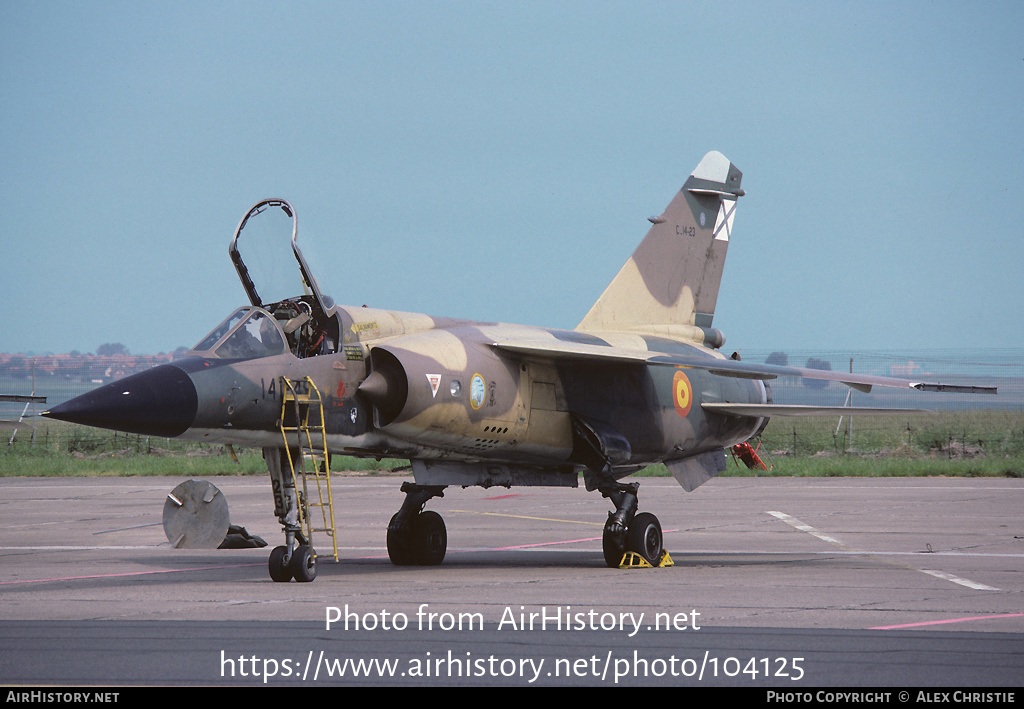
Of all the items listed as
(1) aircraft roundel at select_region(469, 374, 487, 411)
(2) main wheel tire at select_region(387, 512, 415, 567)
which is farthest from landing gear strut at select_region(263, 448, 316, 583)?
(2) main wheel tire at select_region(387, 512, 415, 567)

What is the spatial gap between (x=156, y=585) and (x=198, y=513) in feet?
7.14

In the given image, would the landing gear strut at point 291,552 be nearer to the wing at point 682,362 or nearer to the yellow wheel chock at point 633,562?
the wing at point 682,362

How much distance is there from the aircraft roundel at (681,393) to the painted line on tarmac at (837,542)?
121 inches

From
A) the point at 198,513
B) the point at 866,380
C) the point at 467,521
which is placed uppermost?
the point at 866,380

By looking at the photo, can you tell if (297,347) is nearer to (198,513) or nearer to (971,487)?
(198,513)

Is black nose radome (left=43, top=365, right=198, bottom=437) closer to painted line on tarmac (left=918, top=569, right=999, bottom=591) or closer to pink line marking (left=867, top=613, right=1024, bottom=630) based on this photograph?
pink line marking (left=867, top=613, right=1024, bottom=630)

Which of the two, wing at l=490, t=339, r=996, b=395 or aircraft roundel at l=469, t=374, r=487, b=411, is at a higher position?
wing at l=490, t=339, r=996, b=395

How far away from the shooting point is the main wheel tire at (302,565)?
10.6 metres

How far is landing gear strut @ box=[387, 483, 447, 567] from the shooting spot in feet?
43.2

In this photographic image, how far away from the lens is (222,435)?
409 inches

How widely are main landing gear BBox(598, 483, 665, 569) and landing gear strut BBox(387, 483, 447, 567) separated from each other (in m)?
2.13

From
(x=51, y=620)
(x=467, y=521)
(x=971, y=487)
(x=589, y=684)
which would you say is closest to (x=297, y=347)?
(x=51, y=620)

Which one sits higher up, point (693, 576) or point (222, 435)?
point (222, 435)

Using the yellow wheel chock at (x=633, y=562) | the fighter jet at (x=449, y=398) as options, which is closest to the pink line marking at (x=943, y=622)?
the fighter jet at (x=449, y=398)
